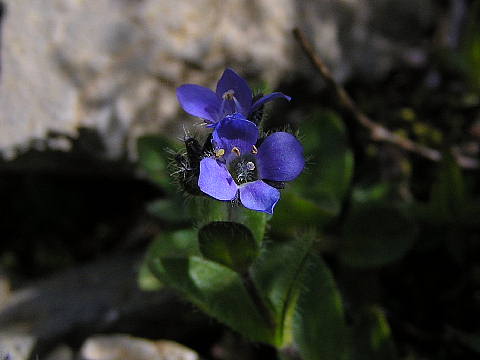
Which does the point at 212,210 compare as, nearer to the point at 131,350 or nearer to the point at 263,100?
the point at 263,100

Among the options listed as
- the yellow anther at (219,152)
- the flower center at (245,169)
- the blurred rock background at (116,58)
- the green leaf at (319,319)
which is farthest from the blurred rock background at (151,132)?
the yellow anther at (219,152)

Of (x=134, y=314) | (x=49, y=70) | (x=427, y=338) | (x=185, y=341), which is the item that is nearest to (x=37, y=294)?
(x=134, y=314)

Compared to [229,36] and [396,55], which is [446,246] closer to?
[396,55]

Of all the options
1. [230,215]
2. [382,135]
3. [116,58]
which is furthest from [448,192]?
[116,58]

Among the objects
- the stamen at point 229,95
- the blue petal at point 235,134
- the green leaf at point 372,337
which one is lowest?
the green leaf at point 372,337

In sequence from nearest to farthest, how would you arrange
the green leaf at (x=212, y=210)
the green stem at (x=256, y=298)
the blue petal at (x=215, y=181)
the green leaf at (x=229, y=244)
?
the blue petal at (x=215, y=181)
the green leaf at (x=229, y=244)
the green leaf at (x=212, y=210)
the green stem at (x=256, y=298)

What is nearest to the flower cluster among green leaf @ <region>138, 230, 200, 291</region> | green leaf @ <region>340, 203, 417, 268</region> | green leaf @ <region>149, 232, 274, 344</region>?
green leaf @ <region>149, 232, 274, 344</region>

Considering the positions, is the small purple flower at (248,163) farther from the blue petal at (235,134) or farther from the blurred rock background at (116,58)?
the blurred rock background at (116,58)
